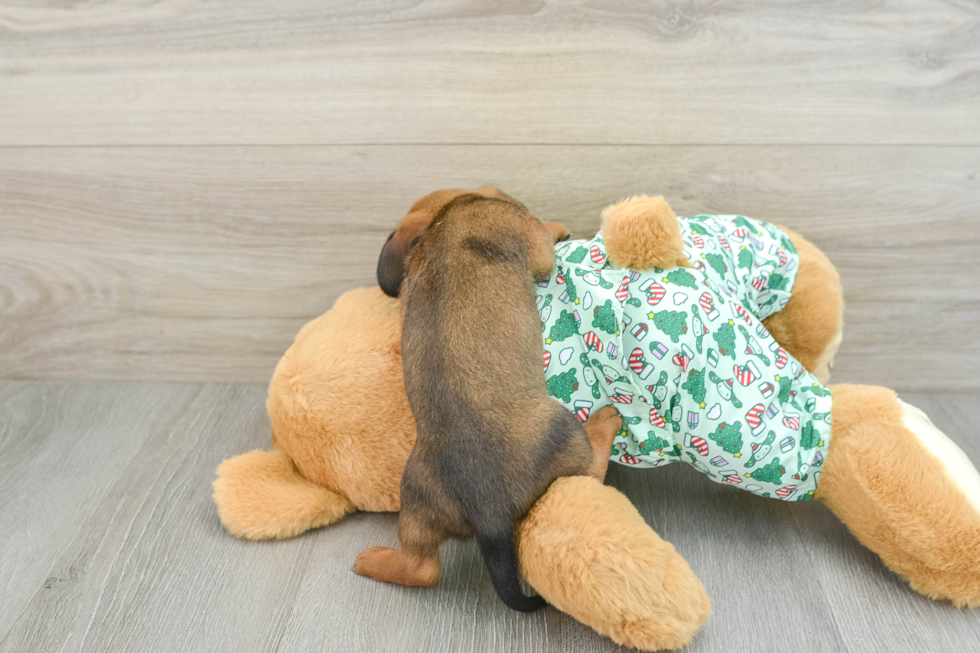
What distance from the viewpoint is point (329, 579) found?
83 centimetres

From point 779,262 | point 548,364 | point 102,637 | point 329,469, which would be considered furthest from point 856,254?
point 102,637

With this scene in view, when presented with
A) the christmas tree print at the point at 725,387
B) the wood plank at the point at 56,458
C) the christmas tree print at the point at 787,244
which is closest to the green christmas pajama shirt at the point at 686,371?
the christmas tree print at the point at 725,387

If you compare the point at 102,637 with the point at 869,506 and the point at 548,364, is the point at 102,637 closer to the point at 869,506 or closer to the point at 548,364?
the point at 548,364

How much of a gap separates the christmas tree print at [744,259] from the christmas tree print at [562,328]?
219 millimetres

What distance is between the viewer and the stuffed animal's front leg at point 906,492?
28.1 inches

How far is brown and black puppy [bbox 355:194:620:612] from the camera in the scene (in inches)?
27.2

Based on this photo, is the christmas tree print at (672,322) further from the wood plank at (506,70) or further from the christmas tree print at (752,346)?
the wood plank at (506,70)

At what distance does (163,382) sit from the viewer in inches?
49.0

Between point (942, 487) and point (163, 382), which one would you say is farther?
point (163, 382)

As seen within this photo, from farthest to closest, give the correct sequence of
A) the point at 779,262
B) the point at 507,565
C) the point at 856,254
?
1. the point at 856,254
2. the point at 779,262
3. the point at 507,565

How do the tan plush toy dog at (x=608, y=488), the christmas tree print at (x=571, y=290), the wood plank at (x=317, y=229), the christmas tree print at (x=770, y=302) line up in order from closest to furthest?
the tan plush toy dog at (x=608, y=488)
the christmas tree print at (x=571, y=290)
the christmas tree print at (x=770, y=302)
the wood plank at (x=317, y=229)

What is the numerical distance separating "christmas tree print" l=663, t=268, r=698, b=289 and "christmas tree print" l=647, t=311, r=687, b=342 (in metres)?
0.03

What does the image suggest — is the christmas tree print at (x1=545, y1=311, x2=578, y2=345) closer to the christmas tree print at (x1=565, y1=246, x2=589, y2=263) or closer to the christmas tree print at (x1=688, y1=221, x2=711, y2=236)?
the christmas tree print at (x1=565, y1=246, x2=589, y2=263)

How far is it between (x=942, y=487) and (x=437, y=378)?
0.51m
